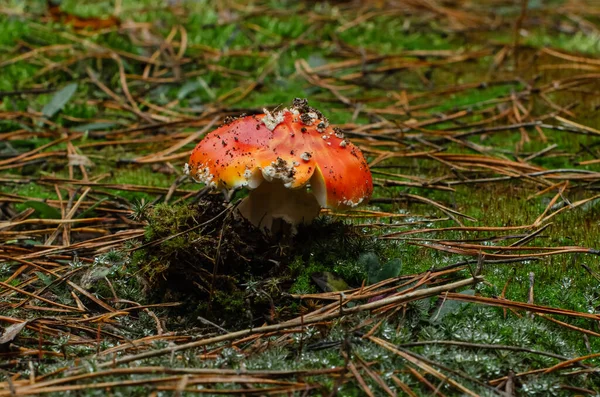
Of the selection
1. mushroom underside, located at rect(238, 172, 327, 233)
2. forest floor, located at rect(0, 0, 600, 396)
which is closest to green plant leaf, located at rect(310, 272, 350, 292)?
forest floor, located at rect(0, 0, 600, 396)

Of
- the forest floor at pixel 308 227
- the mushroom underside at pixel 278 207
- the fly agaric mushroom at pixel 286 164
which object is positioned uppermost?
the fly agaric mushroom at pixel 286 164

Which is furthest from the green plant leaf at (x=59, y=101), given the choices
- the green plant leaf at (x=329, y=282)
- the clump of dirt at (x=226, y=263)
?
the green plant leaf at (x=329, y=282)

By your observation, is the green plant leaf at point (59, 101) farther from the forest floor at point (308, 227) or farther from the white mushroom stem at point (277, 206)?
the white mushroom stem at point (277, 206)

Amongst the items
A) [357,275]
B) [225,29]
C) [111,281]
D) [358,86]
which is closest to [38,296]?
[111,281]

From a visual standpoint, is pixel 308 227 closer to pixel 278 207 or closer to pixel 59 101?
pixel 278 207

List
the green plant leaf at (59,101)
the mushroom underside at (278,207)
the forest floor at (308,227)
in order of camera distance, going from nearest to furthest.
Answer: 1. the forest floor at (308,227)
2. the mushroom underside at (278,207)
3. the green plant leaf at (59,101)

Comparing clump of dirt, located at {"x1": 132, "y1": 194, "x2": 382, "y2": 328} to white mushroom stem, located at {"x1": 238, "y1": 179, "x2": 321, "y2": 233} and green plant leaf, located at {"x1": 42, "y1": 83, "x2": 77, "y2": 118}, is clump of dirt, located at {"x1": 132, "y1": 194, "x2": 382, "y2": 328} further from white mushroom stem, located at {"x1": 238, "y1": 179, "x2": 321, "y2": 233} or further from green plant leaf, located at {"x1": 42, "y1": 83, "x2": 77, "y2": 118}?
green plant leaf, located at {"x1": 42, "y1": 83, "x2": 77, "y2": 118}
